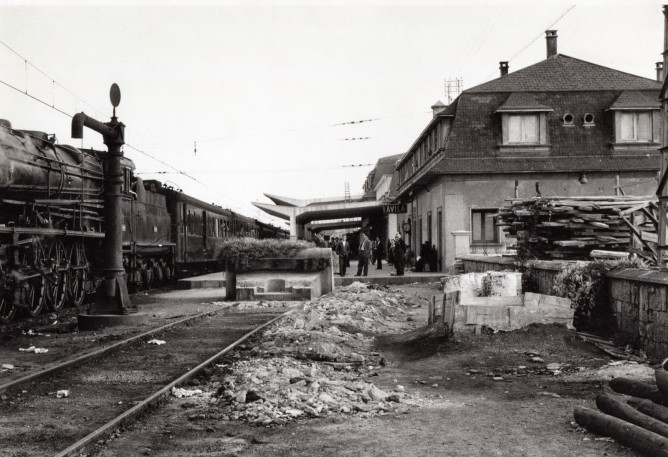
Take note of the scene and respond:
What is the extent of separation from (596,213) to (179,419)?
9.14 meters

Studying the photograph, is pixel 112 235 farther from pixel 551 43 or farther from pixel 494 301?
pixel 551 43

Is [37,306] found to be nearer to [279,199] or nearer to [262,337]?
[262,337]

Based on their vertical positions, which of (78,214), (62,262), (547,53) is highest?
(547,53)

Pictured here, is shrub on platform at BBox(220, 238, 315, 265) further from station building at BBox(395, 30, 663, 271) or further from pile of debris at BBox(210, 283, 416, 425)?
station building at BBox(395, 30, 663, 271)

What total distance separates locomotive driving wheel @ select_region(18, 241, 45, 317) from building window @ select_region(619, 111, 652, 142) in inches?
825

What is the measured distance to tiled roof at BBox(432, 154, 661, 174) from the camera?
84.7 ft

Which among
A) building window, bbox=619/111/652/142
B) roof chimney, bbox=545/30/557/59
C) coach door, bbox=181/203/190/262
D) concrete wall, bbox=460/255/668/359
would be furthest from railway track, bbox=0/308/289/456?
roof chimney, bbox=545/30/557/59

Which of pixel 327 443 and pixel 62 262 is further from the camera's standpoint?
pixel 62 262

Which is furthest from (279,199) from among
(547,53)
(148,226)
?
(148,226)

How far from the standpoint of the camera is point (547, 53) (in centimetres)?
3044

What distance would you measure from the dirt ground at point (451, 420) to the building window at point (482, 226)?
17930 mm

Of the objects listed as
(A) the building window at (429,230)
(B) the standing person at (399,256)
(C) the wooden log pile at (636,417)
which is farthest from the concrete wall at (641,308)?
(A) the building window at (429,230)

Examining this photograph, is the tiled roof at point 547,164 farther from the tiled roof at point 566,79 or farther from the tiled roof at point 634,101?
the tiled roof at point 566,79

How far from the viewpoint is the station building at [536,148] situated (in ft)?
85.5
